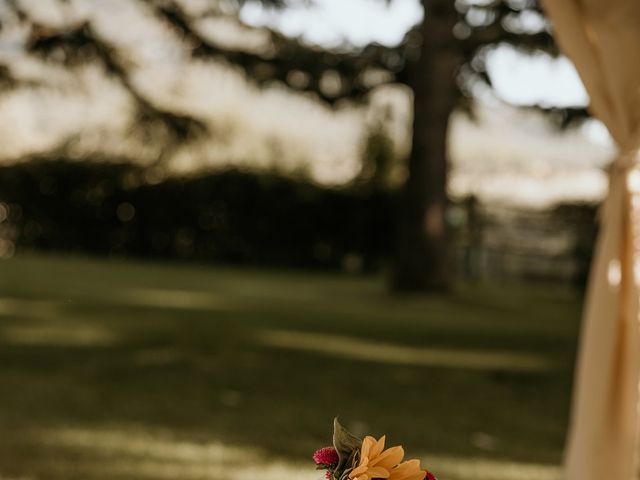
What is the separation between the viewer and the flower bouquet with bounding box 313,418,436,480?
1.67 meters

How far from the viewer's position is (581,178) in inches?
931

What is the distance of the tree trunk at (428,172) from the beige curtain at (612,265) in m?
9.16

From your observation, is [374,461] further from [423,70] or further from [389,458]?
[423,70]

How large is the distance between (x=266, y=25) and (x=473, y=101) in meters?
3.63

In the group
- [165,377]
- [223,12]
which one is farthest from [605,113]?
[223,12]

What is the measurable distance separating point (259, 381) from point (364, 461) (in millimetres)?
5302

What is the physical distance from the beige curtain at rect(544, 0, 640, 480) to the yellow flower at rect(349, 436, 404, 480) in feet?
7.59

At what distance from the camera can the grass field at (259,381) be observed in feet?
16.2

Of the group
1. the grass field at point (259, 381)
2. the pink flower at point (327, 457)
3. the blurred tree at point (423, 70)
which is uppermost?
the blurred tree at point (423, 70)

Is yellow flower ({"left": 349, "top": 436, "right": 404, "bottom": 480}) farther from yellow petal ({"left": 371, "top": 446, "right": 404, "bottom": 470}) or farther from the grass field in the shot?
the grass field

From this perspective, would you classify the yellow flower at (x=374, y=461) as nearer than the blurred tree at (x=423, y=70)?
Yes

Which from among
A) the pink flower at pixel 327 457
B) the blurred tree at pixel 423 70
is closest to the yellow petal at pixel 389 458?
the pink flower at pixel 327 457

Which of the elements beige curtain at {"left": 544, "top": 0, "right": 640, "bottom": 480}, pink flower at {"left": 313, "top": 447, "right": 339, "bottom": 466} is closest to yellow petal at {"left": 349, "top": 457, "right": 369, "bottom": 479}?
pink flower at {"left": 313, "top": 447, "right": 339, "bottom": 466}

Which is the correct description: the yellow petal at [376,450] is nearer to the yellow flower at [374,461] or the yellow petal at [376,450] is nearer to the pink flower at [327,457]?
the yellow flower at [374,461]
